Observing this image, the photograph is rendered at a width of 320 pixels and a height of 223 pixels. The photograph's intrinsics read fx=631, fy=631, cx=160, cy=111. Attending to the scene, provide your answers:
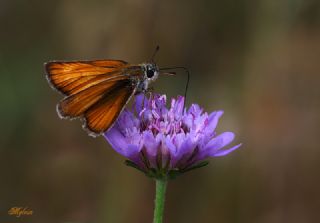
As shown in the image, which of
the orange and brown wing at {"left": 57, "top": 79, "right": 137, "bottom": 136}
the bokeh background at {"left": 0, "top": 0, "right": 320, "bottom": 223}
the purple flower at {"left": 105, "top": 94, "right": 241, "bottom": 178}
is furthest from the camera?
the bokeh background at {"left": 0, "top": 0, "right": 320, "bottom": 223}

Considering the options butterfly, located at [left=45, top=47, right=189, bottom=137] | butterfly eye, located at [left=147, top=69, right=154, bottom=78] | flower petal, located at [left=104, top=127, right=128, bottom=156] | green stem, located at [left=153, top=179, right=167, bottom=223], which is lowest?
green stem, located at [left=153, top=179, right=167, bottom=223]

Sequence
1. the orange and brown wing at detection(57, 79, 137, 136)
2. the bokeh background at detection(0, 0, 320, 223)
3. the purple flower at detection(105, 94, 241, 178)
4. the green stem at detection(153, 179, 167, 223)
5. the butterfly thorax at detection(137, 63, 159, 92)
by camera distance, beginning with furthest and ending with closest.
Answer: the bokeh background at detection(0, 0, 320, 223)
the butterfly thorax at detection(137, 63, 159, 92)
the orange and brown wing at detection(57, 79, 137, 136)
the purple flower at detection(105, 94, 241, 178)
the green stem at detection(153, 179, 167, 223)

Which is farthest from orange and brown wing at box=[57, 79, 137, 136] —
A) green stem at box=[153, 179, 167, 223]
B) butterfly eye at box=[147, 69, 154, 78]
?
green stem at box=[153, 179, 167, 223]

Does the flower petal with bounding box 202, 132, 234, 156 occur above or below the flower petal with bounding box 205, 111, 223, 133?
below

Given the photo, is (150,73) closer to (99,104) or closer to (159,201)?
(99,104)

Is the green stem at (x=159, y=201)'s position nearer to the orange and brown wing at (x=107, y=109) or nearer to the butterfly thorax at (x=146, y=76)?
the orange and brown wing at (x=107, y=109)

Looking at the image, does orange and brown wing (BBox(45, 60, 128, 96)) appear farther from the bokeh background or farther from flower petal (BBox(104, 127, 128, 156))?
the bokeh background

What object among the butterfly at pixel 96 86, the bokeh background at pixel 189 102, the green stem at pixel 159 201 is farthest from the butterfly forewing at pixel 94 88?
the bokeh background at pixel 189 102

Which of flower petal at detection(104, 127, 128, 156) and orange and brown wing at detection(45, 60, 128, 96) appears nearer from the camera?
flower petal at detection(104, 127, 128, 156)
